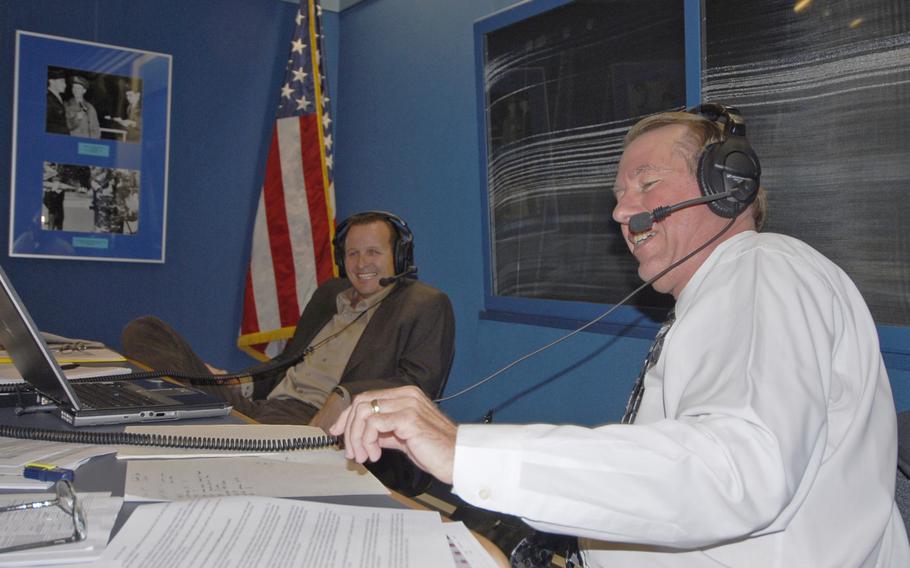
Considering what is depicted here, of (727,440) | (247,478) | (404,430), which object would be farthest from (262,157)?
(727,440)

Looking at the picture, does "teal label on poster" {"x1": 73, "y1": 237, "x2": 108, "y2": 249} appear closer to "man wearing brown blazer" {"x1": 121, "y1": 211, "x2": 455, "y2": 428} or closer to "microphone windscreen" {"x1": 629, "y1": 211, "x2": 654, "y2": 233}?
"man wearing brown blazer" {"x1": 121, "y1": 211, "x2": 455, "y2": 428}

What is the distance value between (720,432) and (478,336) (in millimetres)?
2383

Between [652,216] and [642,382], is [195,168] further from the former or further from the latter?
[642,382]

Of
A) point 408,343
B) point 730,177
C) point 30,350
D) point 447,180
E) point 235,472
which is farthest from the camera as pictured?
point 447,180

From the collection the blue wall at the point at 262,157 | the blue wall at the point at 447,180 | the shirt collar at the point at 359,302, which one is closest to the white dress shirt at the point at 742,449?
the blue wall at the point at 447,180

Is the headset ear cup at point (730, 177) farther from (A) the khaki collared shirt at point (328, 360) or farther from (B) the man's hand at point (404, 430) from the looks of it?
(A) the khaki collared shirt at point (328, 360)

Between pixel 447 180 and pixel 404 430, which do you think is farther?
pixel 447 180

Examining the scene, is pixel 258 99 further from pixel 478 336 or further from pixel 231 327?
pixel 478 336

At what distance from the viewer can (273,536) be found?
802 mm

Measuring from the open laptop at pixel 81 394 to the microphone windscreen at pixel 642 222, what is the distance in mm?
813

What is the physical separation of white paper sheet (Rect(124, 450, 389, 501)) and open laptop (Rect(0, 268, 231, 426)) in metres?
0.28

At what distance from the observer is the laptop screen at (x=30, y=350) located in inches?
48.1

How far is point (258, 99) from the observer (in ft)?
13.3

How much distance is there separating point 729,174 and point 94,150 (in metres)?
3.18
